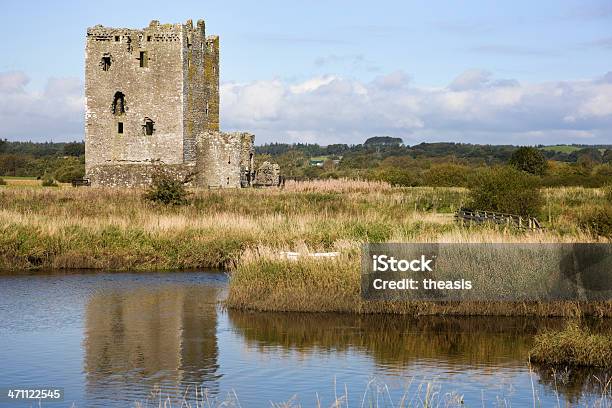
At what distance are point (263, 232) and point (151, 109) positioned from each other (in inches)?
890

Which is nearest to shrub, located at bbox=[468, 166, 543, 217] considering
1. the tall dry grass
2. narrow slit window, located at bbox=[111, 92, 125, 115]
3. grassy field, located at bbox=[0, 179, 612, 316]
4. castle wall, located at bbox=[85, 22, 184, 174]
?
grassy field, located at bbox=[0, 179, 612, 316]

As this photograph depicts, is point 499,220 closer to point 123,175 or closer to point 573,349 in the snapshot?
point 573,349

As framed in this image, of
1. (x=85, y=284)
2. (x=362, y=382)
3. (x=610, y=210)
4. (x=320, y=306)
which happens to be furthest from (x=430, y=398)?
(x=610, y=210)

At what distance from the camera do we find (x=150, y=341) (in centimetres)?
1700

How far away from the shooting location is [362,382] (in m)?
14.4

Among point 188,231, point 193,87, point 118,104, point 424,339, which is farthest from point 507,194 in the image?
point 118,104

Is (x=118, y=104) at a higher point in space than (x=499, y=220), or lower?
higher

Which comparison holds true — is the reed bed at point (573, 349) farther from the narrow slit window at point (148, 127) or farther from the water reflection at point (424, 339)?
the narrow slit window at point (148, 127)

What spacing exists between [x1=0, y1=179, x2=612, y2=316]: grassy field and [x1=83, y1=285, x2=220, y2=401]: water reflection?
51.4 inches

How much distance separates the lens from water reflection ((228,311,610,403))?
1497cm

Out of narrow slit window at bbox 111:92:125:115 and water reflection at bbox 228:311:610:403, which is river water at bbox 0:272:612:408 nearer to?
water reflection at bbox 228:311:610:403

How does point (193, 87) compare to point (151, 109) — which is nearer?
point (151, 109)

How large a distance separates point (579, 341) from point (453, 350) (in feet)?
7.49

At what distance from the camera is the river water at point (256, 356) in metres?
13.6
